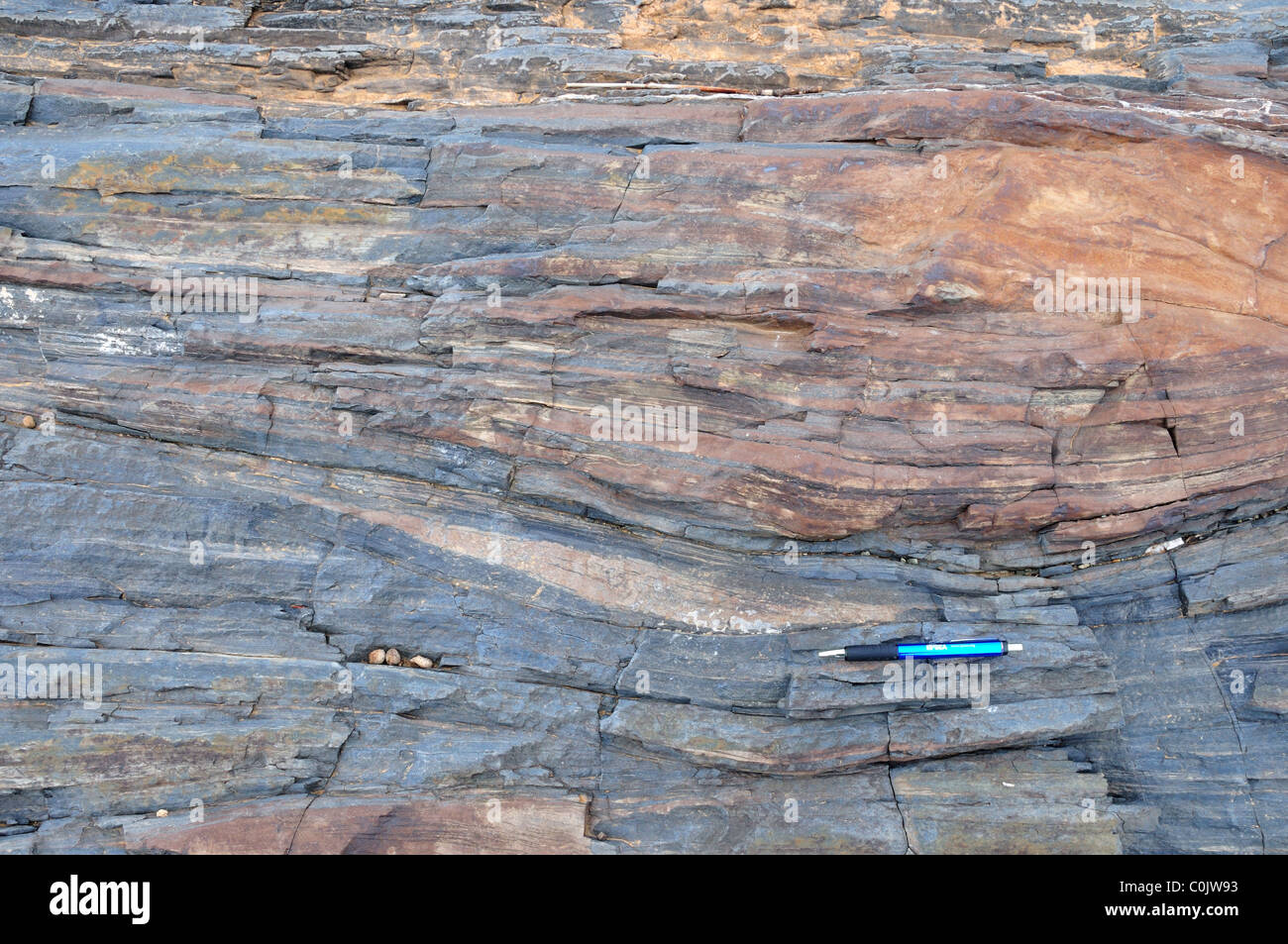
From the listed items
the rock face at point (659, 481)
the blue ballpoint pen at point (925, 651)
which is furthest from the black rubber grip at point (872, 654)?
the rock face at point (659, 481)

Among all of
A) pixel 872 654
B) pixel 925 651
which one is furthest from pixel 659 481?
pixel 925 651

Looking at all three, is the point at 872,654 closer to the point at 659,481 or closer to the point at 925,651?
the point at 925,651

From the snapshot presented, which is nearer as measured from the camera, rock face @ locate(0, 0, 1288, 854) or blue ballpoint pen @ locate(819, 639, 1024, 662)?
rock face @ locate(0, 0, 1288, 854)

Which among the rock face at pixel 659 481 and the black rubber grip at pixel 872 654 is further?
the black rubber grip at pixel 872 654

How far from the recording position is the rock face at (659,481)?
10.0 m

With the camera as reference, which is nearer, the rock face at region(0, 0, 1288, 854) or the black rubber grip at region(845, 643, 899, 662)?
the rock face at region(0, 0, 1288, 854)

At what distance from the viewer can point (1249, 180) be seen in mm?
11031

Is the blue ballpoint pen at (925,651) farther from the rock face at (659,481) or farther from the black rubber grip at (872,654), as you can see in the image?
the rock face at (659,481)

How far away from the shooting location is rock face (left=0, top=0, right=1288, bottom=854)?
10.0 metres

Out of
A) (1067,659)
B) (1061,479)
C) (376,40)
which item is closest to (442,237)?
(376,40)

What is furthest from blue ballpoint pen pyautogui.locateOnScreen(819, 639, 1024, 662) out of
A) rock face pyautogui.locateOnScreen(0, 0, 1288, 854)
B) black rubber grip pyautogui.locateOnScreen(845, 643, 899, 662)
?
rock face pyautogui.locateOnScreen(0, 0, 1288, 854)

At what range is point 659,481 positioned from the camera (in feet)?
35.8

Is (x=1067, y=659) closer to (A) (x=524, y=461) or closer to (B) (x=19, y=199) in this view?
(A) (x=524, y=461)

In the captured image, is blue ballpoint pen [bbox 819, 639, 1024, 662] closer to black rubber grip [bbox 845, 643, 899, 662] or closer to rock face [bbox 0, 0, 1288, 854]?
black rubber grip [bbox 845, 643, 899, 662]
